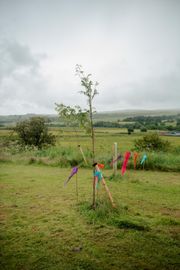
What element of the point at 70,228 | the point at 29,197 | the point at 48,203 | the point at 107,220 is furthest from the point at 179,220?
the point at 29,197

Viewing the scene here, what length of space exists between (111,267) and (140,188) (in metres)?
5.15

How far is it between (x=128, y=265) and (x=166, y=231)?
1.54 m

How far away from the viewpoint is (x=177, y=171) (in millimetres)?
11711

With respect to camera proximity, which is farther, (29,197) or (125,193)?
(125,193)

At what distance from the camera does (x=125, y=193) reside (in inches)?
291

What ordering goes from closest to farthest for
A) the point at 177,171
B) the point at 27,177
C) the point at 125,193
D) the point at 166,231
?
the point at 166,231 < the point at 125,193 < the point at 27,177 < the point at 177,171

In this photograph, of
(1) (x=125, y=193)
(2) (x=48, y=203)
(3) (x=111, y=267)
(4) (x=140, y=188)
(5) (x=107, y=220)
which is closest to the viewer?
(3) (x=111, y=267)

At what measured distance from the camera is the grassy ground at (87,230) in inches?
135

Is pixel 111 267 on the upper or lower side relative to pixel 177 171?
upper

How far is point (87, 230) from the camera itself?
4.48 meters

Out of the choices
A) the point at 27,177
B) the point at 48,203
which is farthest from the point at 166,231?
the point at 27,177

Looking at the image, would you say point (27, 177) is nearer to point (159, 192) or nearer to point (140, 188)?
point (140, 188)

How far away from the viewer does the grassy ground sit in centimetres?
342

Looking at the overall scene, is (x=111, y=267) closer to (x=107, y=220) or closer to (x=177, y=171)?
(x=107, y=220)
